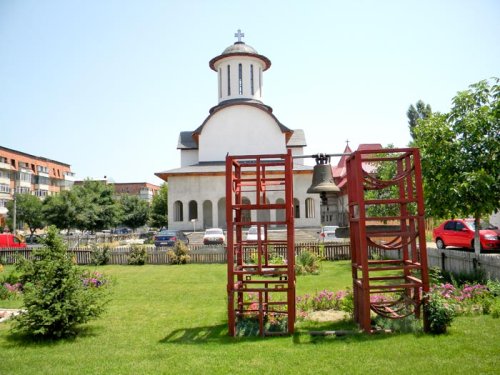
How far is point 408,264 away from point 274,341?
10.1ft

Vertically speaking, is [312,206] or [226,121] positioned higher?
[226,121]

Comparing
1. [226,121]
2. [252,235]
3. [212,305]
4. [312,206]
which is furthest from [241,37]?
[212,305]

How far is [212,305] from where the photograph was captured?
9781 mm

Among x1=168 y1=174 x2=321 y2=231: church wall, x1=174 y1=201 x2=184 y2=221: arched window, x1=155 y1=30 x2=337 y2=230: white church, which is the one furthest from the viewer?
x1=174 y1=201 x2=184 y2=221: arched window

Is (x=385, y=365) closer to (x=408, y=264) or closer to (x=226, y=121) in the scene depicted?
(x=408, y=264)

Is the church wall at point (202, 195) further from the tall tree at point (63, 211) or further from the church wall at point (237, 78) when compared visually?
the church wall at point (237, 78)

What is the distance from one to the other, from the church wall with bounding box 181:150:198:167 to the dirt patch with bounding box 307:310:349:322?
1311 inches

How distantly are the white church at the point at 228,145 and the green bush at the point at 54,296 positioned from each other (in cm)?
2551

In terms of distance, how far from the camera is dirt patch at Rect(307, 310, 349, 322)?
27.0 feet

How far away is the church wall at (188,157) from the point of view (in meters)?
41.0

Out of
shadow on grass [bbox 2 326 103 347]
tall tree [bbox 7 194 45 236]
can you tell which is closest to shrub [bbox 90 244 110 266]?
shadow on grass [bbox 2 326 103 347]

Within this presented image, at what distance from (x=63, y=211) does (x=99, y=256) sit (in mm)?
17208

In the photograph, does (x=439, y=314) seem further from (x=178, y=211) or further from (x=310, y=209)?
(x=178, y=211)

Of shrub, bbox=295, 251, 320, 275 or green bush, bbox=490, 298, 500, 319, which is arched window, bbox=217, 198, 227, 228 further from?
green bush, bbox=490, 298, 500, 319
